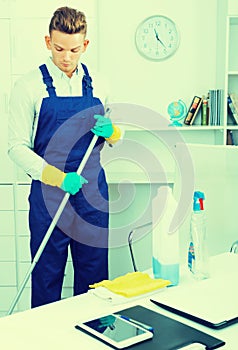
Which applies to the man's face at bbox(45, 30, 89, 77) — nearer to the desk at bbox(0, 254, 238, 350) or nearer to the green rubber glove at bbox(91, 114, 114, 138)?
the green rubber glove at bbox(91, 114, 114, 138)

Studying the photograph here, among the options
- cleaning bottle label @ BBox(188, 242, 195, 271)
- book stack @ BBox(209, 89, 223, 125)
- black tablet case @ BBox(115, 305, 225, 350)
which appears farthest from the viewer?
book stack @ BBox(209, 89, 223, 125)

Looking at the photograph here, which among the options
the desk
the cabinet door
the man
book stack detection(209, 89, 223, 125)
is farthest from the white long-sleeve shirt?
book stack detection(209, 89, 223, 125)

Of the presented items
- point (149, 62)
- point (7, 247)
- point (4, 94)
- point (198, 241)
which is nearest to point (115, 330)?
point (198, 241)

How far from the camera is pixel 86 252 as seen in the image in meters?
2.36

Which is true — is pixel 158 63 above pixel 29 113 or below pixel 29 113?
above

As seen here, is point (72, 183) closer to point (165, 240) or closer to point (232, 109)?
point (165, 240)

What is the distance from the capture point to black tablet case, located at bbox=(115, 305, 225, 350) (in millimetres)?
949

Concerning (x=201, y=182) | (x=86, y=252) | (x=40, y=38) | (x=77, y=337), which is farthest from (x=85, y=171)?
(x=77, y=337)

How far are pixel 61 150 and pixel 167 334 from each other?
1.35 meters

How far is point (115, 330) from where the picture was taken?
3.38 ft

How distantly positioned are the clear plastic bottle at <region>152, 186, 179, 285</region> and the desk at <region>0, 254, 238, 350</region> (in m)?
0.12

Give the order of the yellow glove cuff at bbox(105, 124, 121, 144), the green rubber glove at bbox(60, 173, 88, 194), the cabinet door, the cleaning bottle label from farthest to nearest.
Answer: the cabinet door → the yellow glove cuff at bbox(105, 124, 121, 144) → the green rubber glove at bbox(60, 173, 88, 194) → the cleaning bottle label

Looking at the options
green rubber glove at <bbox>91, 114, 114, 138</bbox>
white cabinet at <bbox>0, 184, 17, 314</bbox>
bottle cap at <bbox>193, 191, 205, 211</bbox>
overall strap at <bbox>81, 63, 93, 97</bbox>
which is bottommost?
white cabinet at <bbox>0, 184, 17, 314</bbox>

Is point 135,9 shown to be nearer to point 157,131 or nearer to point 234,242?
point 157,131
